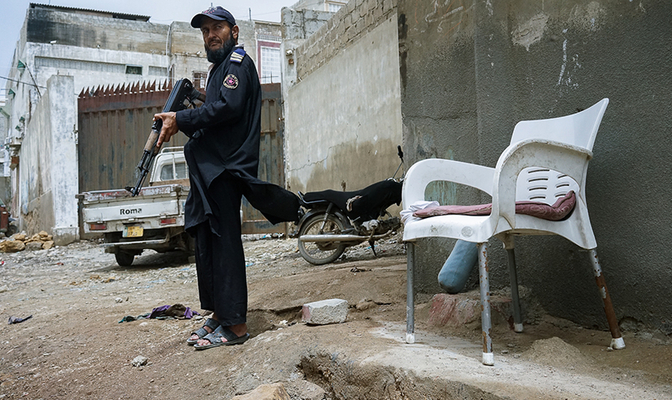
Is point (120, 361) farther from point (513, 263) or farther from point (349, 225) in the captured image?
point (349, 225)

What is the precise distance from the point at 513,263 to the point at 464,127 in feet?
Result: 2.78

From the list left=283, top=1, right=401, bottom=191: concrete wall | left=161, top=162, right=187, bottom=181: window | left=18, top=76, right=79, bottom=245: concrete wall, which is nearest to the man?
left=283, top=1, right=401, bottom=191: concrete wall

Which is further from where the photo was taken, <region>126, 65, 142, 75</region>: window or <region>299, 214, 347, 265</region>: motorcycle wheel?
<region>126, 65, 142, 75</region>: window

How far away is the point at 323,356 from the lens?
227cm

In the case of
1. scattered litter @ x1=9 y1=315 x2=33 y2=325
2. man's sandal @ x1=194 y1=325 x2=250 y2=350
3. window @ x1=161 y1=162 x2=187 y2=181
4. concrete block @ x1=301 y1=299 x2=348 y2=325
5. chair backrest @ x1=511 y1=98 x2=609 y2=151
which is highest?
window @ x1=161 y1=162 x2=187 y2=181

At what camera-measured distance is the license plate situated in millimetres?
7625

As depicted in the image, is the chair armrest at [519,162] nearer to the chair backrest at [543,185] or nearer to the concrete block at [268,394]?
the chair backrest at [543,185]

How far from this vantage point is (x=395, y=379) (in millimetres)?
1864

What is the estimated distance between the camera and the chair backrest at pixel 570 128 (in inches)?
80.4

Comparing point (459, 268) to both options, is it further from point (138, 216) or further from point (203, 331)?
point (138, 216)

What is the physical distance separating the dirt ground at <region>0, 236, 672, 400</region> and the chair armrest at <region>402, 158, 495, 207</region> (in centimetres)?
63

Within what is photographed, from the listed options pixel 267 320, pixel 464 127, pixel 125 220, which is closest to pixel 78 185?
pixel 125 220

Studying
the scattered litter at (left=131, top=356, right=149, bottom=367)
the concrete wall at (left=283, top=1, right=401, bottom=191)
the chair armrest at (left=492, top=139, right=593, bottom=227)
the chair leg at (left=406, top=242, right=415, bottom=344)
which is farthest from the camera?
the concrete wall at (left=283, top=1, right=401, bottom=191)

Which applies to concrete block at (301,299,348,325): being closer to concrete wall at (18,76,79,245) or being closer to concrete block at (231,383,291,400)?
concrete block at (231,383,291,400)
